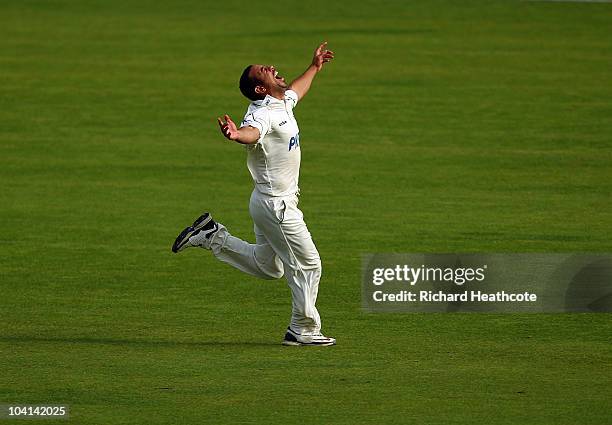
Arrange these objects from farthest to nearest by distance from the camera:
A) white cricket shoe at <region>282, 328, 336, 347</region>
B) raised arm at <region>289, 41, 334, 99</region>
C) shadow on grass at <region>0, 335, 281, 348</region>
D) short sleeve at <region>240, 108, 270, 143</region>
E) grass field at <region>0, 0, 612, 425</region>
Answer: raised arm at <region>289, 41, 334, 99</region>, shadow on grass at <region>0, 335, 281, 348</region>, white cricket shoe at <region>282, 328, 336, 347</region>, short sleeve at <region>240, 108, 270, 143</region>, grass field at <region>0, 0, 612, 425</region>

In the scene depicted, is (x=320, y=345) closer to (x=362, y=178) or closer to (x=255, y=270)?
(x=255, y=270)

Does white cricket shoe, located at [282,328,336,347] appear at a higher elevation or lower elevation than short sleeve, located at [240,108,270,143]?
lower

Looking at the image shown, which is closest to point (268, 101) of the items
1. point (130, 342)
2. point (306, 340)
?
point (306, 340)

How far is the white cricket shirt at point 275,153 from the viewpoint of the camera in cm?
993

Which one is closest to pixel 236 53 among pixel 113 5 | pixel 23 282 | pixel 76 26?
pixel 76 26

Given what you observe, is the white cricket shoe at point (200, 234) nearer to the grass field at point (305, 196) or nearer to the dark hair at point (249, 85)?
the grass field at point (305, 196)

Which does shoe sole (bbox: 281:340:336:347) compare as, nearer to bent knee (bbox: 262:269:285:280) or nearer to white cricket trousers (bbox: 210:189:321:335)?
white cricket trousers (bbox: 210:189:321:335)

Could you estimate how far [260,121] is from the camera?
384 inches

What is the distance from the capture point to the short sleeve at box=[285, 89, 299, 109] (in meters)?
10.3

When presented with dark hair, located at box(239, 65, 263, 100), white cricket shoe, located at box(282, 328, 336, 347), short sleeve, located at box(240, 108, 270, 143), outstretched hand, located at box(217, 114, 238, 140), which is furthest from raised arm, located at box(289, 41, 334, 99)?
white cricket shoe, located at box(282, 328, 336, 347)

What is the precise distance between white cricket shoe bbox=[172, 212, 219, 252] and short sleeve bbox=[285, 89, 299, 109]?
1028 millimetres

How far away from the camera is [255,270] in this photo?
1042 cm

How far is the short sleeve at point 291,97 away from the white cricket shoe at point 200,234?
3.37ft

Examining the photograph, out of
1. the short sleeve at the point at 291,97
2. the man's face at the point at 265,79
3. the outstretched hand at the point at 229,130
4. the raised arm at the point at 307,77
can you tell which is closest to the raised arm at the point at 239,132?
the outstretched hand at the point at 229,130
